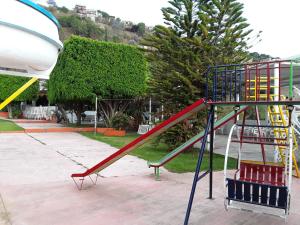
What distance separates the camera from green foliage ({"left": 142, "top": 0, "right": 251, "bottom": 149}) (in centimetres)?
1013

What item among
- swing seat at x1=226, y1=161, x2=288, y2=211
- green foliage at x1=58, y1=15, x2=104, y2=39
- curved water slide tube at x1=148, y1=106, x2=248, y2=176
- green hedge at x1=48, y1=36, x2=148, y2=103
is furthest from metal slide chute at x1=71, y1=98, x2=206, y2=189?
green foliage at x1=58, y1=15, x2=104, y2=39

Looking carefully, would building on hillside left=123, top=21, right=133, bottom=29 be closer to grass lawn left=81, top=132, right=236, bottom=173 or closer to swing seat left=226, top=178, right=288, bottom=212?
grass lawn left=81, top=132, right=236, bottom=173

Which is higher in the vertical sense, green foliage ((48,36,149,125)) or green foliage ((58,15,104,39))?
green foliage ((58,15,104,39))

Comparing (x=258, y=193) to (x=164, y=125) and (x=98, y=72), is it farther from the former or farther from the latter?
(x=98, y=72)

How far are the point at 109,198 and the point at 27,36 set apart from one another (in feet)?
11.4

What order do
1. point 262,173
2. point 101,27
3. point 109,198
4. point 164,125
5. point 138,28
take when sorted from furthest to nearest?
1. point 138,28
2. point 101,27
3. point 109,198
4. point 164,125
5. point 262,173

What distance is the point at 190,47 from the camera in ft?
34.7

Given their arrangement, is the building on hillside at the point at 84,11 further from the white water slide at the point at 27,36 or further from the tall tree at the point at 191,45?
the white water slide at the point at 27,36

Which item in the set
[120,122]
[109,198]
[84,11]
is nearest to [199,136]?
[109,198]

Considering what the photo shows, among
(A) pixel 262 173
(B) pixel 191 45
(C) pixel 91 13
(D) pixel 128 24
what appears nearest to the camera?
(A) pixel 262 173

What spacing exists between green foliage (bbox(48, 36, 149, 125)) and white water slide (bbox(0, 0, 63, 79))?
1467 centimetres

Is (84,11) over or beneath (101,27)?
over

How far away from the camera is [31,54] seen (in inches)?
113

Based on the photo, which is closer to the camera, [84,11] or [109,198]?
[109,198]
